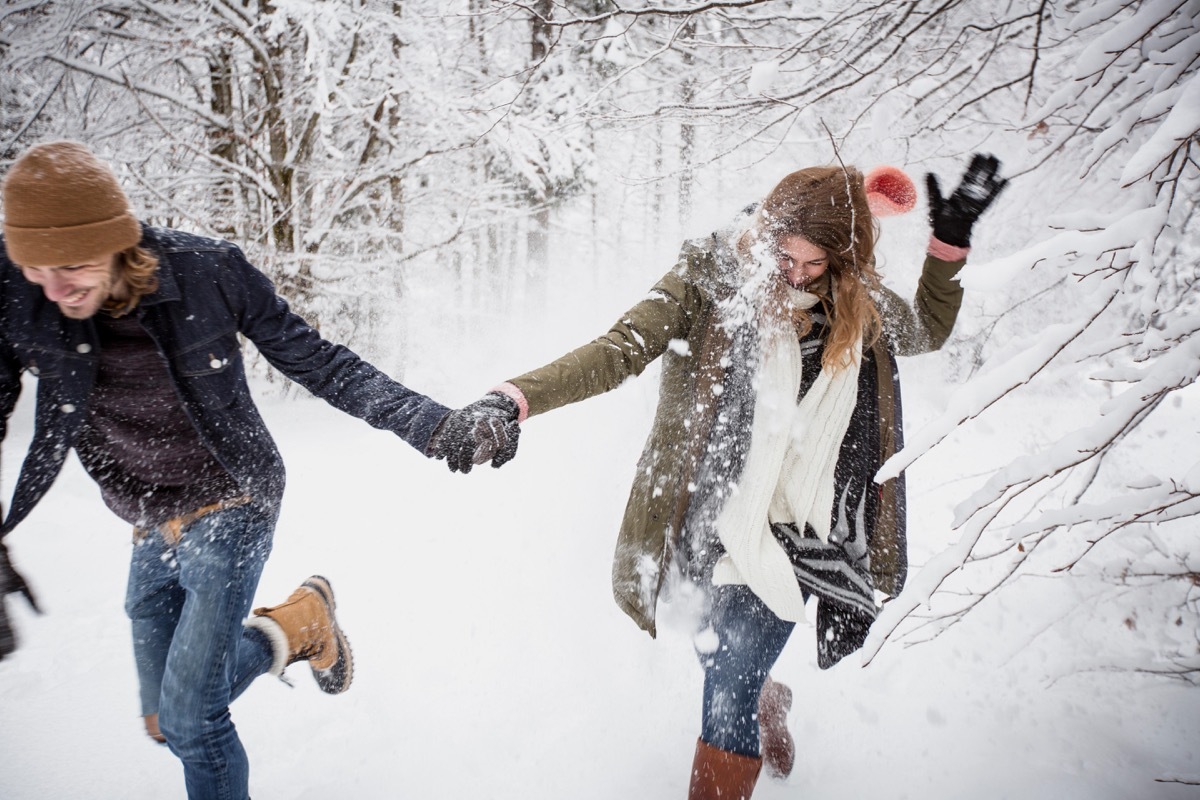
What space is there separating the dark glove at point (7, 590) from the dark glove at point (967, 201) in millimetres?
2917

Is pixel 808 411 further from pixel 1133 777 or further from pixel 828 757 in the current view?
pixel 1133 777

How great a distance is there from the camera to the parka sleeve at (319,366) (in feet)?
6.11

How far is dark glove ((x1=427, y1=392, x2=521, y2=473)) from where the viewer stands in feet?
5.74

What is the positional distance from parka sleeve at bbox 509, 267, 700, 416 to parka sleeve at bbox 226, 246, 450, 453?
1.12 ft

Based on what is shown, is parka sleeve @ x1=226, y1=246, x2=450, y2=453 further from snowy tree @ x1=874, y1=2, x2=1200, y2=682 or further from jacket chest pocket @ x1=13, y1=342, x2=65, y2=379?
snowy tree @ x1=874, y1=2, x2=1200, y2=682

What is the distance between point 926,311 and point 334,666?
8.77 ft

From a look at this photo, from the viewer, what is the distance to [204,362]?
5.73 ft

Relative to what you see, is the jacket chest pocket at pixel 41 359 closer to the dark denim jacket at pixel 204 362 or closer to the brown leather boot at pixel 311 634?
the dark denim jacket at pixel 204 362

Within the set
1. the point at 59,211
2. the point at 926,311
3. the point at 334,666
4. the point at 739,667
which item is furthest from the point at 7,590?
the point at 926,311

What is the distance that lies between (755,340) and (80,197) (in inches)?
77.4

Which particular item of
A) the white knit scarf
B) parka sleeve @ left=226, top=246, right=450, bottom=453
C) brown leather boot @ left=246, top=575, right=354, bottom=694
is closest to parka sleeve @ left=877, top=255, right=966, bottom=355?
the white knit scarf

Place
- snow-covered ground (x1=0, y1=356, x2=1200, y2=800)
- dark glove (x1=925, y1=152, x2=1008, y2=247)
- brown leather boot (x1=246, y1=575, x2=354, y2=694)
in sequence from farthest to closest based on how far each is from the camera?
1. snow-covered ground (x1=0, y1=356, x2=1200, y2=800)
2. brown leather boot (x1=246, y1=575, x2=354, y2=694)
3. dark glove (x1=925, y1=152, x2=1008, y2=247)

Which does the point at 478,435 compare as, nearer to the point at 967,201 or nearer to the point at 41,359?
the point at 41,359

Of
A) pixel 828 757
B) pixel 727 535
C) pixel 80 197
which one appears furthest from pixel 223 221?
pixel 828 757
